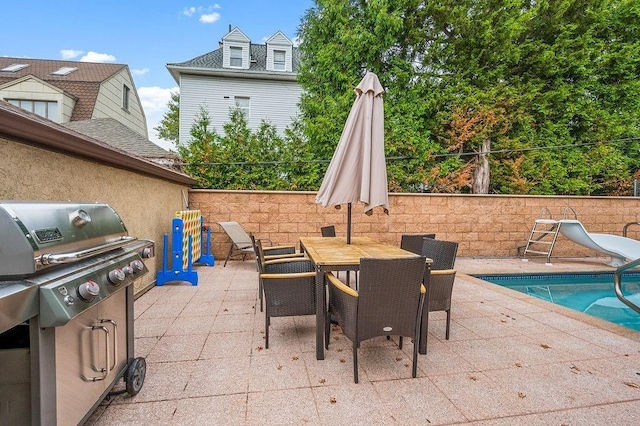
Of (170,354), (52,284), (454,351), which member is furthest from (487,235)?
(52,284)

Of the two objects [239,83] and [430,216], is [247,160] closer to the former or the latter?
[430,216]

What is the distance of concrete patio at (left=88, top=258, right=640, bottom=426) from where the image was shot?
184 centimetres

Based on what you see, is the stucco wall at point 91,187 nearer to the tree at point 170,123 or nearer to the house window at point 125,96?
the house window at point 125,96

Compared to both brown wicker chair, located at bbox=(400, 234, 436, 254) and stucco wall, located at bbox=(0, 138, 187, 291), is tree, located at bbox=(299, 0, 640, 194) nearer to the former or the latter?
brown wicker chair, located at bbox=(400, 234, 436, 254)

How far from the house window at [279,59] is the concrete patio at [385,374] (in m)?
11.4

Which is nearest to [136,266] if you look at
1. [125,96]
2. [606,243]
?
[606,243]

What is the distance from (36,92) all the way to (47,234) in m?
14.3

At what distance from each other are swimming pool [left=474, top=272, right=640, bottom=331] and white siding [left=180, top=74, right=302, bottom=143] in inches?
355

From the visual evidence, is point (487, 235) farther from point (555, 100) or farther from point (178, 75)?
point (178, 75)

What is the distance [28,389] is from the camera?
1.21 m

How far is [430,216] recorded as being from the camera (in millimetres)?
7301

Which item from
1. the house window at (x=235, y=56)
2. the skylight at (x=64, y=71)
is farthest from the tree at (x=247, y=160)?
the skylight at (x=64, y=71)

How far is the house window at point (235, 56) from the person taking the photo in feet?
40.8

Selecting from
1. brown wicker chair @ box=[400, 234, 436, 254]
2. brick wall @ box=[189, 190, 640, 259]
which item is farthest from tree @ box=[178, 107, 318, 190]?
brown wicker chair @ box=[400, 234, 436, 254]
